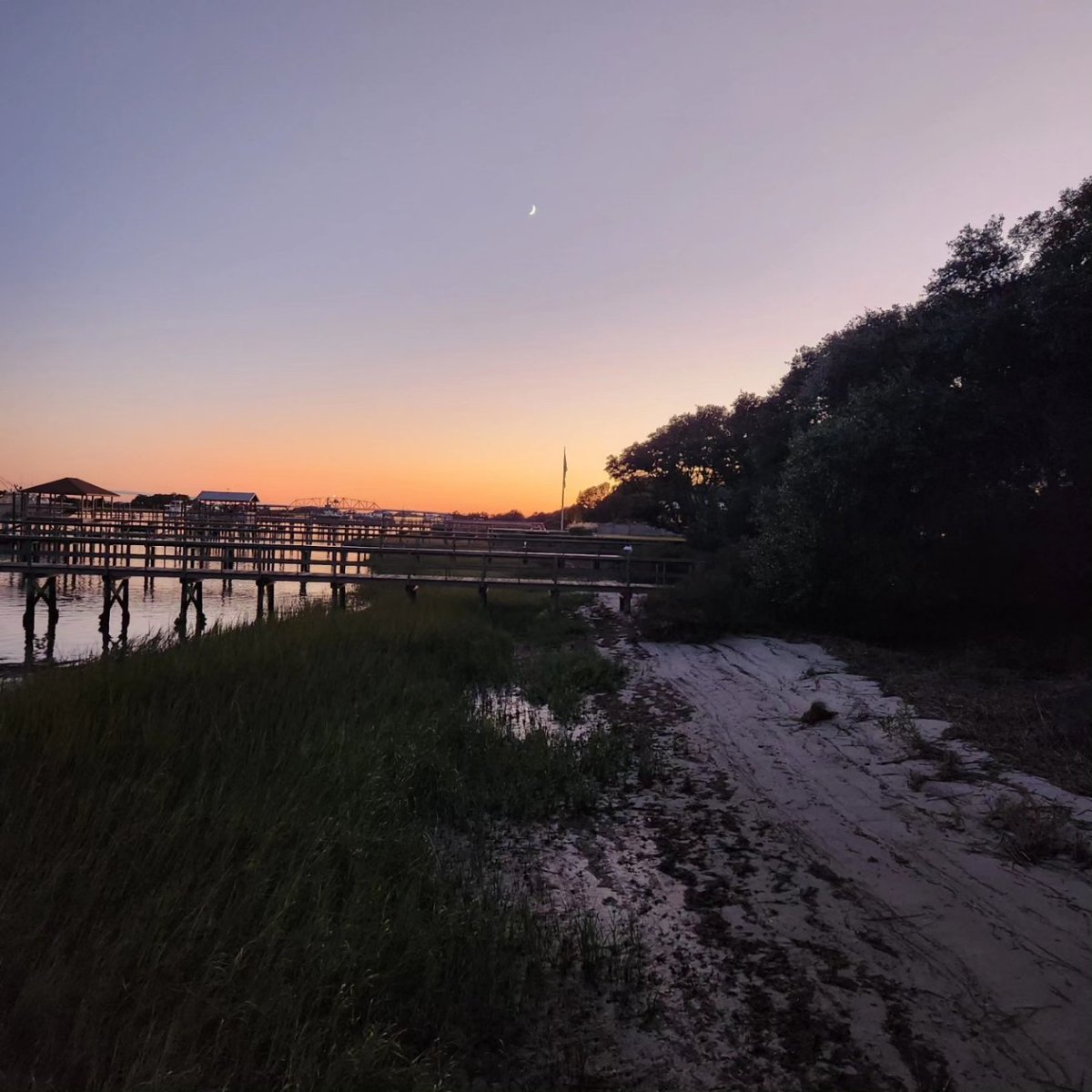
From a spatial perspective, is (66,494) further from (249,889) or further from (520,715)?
(249,889)

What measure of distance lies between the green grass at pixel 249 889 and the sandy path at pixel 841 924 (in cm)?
70

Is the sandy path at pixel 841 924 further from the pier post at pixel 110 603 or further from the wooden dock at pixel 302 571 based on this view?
the pier post at pixel 110 603

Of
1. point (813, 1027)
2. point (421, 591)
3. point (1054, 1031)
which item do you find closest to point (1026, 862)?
point (1054, 1031)

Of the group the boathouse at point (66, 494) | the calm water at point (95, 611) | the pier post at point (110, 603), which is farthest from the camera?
the boathouse at point (66, 494)

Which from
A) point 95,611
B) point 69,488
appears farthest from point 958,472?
point 69,488

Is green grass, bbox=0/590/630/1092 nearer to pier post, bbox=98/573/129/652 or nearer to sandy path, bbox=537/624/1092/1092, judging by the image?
sandy path, bbox=537/624/1092/1092

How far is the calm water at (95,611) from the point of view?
1758cm

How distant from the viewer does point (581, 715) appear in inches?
404

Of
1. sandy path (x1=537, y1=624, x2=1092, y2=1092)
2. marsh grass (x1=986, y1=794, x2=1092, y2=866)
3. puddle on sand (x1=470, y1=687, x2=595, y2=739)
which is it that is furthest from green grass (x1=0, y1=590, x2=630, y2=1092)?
marsh grass (x1=986, y1=794, x2=1092, y2=866)

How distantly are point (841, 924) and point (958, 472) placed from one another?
9855mm

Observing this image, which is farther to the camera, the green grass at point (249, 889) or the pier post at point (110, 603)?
the pier post at point (110, 603)

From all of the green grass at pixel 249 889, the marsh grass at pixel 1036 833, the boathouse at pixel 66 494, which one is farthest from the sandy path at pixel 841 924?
the boathouse at pixel 66 494

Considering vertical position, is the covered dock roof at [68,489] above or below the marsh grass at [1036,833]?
above

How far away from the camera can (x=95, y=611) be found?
82.9ft
